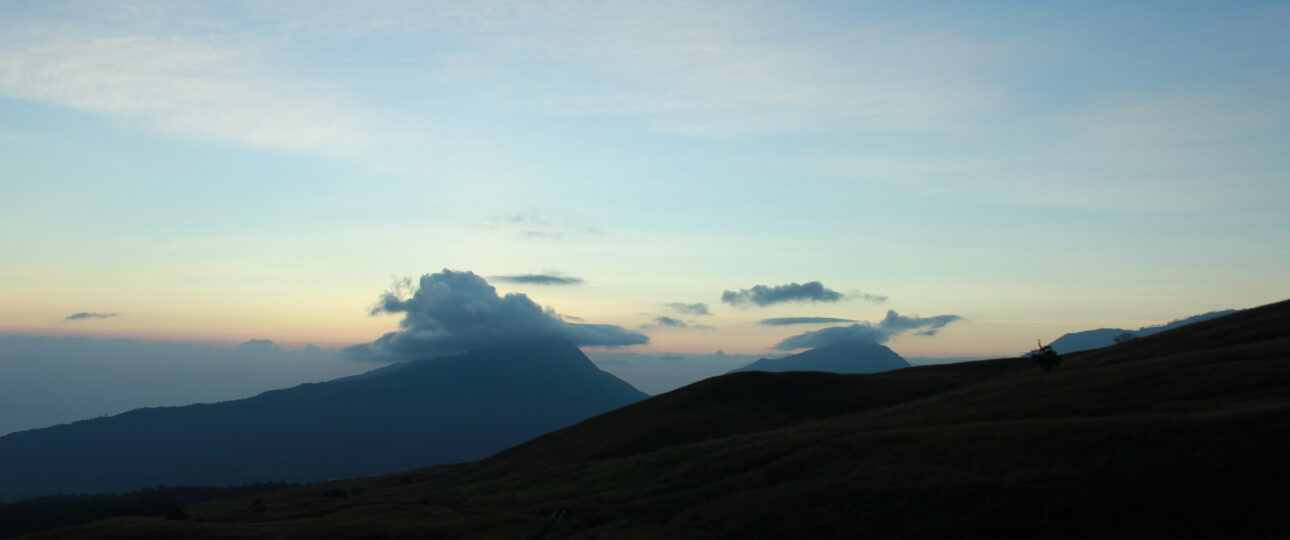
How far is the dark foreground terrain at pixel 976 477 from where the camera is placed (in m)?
36.3

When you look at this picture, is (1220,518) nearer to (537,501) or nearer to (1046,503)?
(1046,503)

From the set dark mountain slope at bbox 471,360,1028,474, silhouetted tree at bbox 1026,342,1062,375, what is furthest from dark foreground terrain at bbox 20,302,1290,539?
dark mountain slope at bbox 471,360,1028,474

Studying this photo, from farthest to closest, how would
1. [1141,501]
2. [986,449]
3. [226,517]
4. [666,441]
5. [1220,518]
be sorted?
[666,441], [226,517], [986,449], [1141,501], [1220,518]

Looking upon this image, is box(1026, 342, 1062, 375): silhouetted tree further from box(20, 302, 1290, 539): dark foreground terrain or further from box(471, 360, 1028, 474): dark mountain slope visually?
box(471, 360, 1028, 474): dark mountain slope

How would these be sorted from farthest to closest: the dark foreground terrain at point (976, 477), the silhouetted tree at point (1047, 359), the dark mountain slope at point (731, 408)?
1. the dark mountain slope at point (731, 408)
2. the silhouetted tree at point (1047, 359)
3. the dark foreground terrain at point (976, 477)

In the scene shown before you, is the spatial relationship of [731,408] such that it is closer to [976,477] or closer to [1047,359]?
[1047,359]

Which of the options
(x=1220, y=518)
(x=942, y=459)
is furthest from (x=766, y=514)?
(x=1220, y=518)

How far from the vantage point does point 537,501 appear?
6425cm

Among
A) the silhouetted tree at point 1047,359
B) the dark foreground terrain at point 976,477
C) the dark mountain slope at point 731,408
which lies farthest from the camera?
the dark mountain slope at point 731,408

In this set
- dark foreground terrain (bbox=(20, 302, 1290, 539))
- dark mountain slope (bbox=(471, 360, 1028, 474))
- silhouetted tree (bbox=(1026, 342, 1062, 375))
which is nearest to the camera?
dark foreground terrain (bbox=(20, 302, 1290, 539))

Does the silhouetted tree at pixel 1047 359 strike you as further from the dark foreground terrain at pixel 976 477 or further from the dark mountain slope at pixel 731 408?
the dark mountain slope at pixel 731 408

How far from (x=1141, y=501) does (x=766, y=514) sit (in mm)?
18020

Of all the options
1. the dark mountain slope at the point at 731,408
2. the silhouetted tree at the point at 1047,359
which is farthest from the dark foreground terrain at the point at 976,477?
the dark mountain slope at the point at 731,408

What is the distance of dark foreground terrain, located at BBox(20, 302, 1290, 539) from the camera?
3634cm
